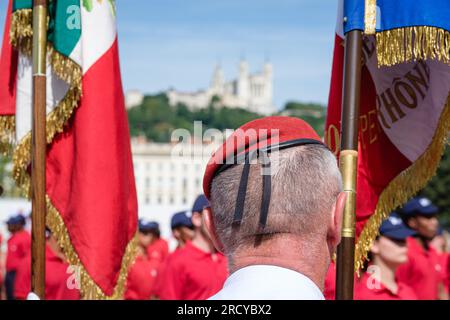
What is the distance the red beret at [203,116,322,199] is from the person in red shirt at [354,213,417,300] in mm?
3042

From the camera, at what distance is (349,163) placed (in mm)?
2611

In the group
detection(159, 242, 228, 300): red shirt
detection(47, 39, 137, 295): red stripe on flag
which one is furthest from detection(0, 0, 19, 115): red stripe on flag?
detection(159, 242, 228, 300): red shirt

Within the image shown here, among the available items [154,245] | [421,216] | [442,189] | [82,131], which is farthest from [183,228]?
[442,189]

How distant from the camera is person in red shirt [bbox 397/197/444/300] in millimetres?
7293

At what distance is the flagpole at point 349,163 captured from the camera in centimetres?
258

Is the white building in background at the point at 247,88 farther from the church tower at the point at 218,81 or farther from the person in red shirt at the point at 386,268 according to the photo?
the person in red shirt at the point at 386,268

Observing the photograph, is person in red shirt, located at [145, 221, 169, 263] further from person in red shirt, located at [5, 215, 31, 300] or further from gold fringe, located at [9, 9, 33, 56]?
gold fringe, located at [9, 9, 33, 56]

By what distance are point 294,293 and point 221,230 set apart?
24cm

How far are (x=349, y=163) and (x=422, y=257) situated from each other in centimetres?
521

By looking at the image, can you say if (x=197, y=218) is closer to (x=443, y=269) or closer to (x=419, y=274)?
(x=419, y=274)

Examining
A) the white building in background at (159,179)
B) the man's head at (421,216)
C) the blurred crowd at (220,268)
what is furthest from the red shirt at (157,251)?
the white building in background at (159,179)

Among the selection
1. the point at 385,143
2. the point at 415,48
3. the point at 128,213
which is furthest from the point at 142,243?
the point at 415,48

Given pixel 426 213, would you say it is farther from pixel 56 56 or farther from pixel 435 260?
pixel 56 56

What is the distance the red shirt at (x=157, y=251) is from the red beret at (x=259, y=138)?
8.48m
